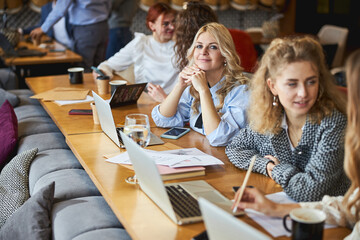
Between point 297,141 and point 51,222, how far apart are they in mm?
1022

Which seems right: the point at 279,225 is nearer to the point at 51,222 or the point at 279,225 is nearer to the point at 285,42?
the point at 285,42

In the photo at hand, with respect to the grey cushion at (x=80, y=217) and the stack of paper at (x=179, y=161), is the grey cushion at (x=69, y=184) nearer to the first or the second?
the grey cushion at (x=80, y=217)

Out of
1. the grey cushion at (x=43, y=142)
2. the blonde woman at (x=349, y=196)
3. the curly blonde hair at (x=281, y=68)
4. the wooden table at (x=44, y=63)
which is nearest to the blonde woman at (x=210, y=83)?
the curly blonde hair at (x=281, y=68)

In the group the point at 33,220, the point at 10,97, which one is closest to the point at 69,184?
the point at 33,220

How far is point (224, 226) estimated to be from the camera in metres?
1.04

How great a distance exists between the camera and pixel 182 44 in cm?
304

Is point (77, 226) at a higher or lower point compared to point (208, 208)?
lower

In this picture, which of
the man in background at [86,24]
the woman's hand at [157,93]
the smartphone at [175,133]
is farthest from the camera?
the man in background at [86,24]

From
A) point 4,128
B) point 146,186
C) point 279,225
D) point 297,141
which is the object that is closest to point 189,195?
point 146,186

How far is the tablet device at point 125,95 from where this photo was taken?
2766mm

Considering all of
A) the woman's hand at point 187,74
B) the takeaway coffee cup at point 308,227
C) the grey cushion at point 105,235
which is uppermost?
the woman's hand at point 187,74

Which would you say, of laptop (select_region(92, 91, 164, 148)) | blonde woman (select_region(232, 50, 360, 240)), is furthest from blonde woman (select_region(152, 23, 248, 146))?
blonde woman (select_region(232, 50, 360, 240))

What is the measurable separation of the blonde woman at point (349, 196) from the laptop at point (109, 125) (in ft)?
2.60

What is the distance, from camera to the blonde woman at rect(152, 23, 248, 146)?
7.54 feet
